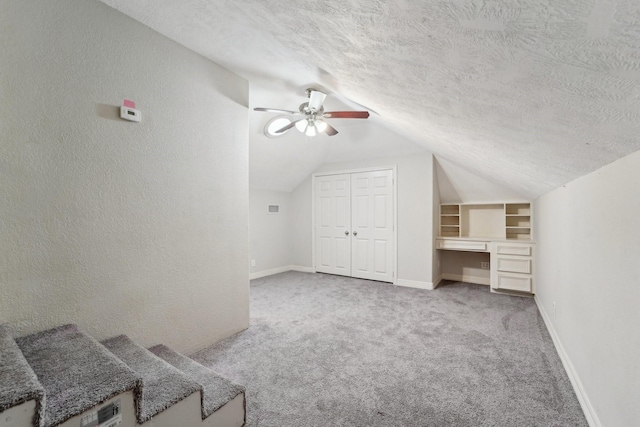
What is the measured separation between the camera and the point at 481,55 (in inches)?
30.7

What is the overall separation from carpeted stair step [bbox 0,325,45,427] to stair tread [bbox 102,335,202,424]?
339 millimetres

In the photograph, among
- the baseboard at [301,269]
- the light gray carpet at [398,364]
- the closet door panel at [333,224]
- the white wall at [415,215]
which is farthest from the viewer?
the baseboard at [301,269]

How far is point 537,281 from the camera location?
11.8ft

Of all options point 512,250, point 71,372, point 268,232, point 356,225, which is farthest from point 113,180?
point 512,250

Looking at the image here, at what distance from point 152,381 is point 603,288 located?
2327 mm

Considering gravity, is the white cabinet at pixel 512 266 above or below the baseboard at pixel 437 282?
above

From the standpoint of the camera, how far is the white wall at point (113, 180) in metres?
1.49

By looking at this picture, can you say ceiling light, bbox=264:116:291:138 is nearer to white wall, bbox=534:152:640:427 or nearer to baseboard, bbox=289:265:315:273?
baseboard, bbox=289:265:315:273

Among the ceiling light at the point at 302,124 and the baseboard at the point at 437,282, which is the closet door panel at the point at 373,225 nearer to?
the baseboard at the point at 437,282

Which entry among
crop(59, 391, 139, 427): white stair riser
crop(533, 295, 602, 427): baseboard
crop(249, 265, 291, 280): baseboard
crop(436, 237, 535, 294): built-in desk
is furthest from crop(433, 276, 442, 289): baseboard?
crop(59, 391, 139, 427): white stair riser

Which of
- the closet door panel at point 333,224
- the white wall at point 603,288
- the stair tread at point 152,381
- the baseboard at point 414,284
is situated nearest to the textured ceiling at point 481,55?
the white wall at point 603,288

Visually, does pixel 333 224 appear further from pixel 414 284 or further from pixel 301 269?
pixel 414 284

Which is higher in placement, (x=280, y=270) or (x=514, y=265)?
(x=514, y=265)

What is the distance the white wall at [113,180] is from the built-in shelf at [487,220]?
3747 millimetres
